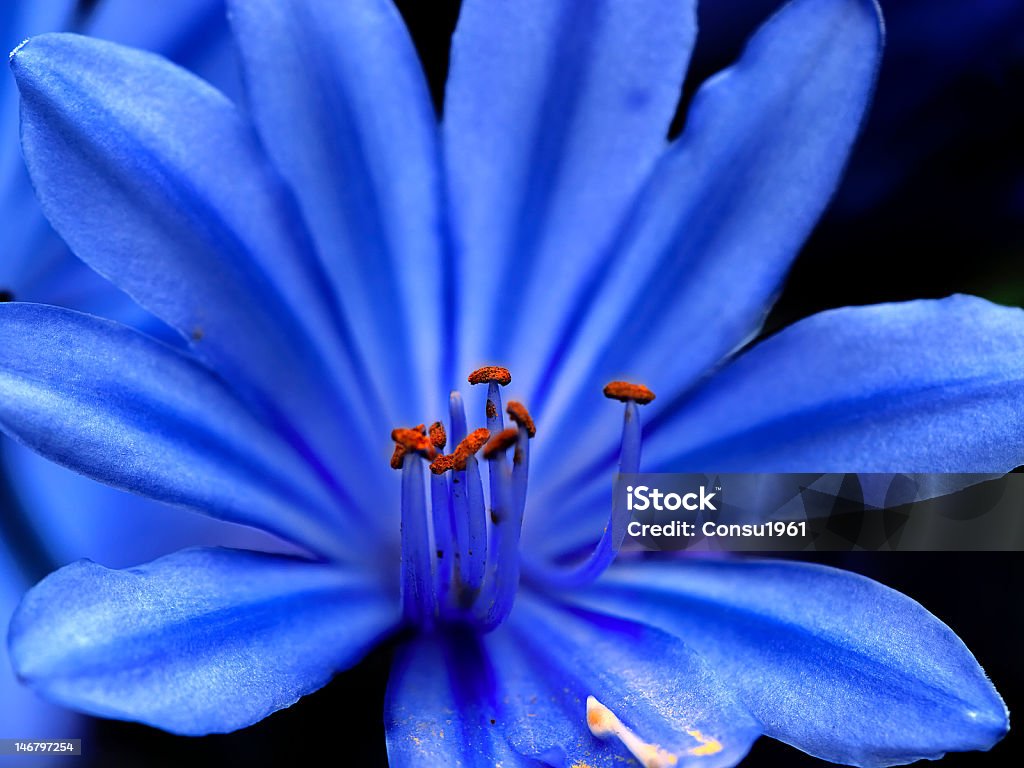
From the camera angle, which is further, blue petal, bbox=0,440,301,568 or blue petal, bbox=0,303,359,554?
blue petal, bbox=0,440,301,568

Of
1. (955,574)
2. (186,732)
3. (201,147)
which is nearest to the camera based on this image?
(186,732)

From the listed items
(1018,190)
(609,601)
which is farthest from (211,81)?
(1018,190)

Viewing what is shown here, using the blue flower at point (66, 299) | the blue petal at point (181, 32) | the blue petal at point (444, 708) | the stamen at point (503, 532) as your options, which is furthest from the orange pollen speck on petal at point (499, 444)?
the blue petal at point (181, 32)

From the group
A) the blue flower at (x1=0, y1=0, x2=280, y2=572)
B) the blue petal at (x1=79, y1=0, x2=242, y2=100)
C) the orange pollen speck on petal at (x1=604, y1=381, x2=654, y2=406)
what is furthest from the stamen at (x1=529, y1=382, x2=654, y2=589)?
the blue petal at (x1=79, y1=0, x2=242, y2=100)

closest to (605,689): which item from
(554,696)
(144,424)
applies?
(554,696)

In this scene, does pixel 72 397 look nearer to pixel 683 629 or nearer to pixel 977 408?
pixel 683 629

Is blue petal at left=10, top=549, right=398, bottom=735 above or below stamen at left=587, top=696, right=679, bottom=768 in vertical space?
above

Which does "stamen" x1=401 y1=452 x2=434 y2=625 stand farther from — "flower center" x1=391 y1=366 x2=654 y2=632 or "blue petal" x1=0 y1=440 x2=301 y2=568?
"blue petal" x1=0 y1=440 x2=301 y2=568
